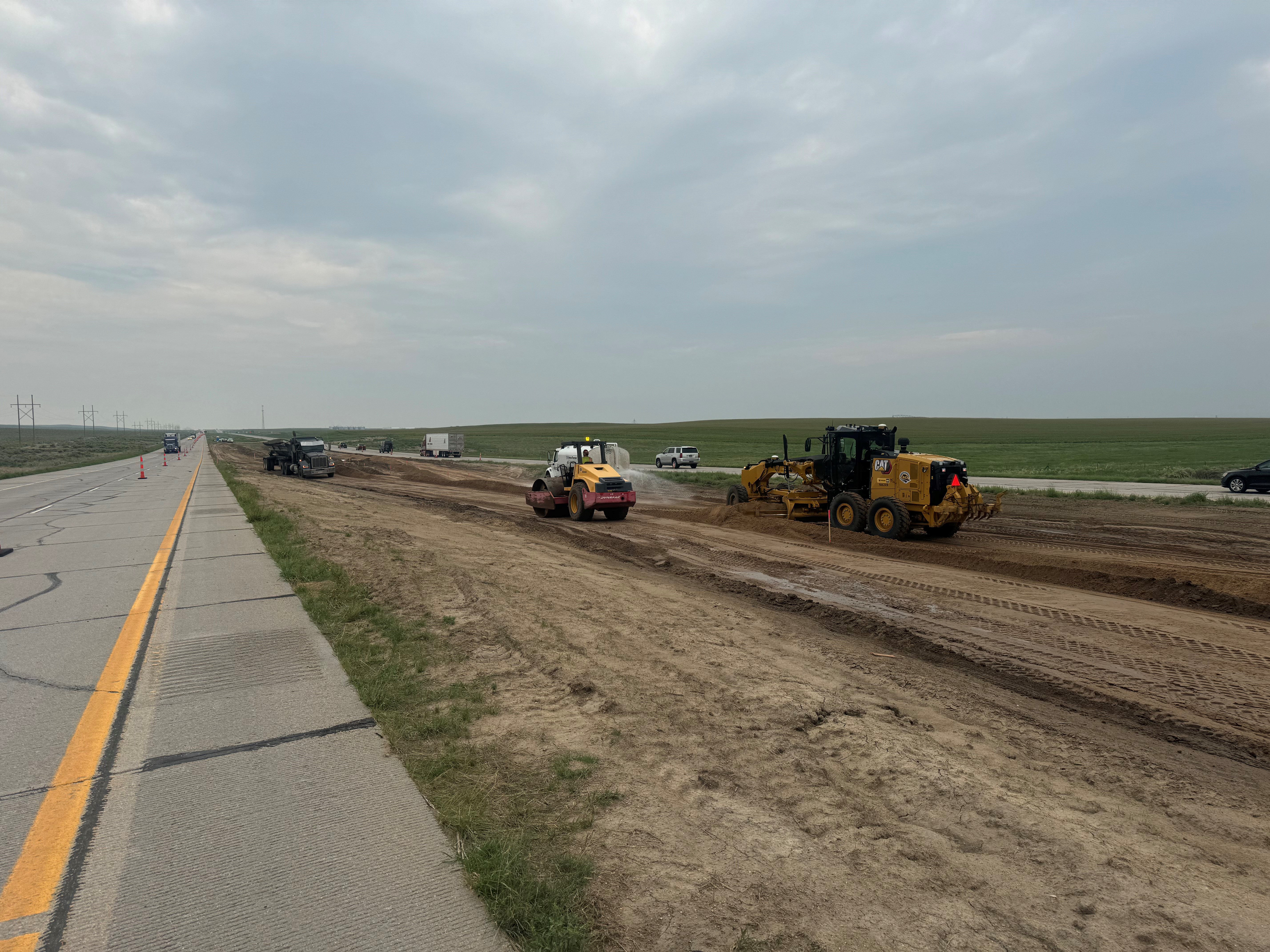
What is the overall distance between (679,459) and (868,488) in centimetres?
2991

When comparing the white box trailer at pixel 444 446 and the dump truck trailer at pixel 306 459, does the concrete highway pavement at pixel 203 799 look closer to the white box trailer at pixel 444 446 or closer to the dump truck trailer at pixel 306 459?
the dump truck trailer at pixel 306 459

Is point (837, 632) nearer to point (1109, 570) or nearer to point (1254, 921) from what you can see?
point (1254, 921)

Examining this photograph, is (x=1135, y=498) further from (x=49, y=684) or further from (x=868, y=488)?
(x=49, y=684)

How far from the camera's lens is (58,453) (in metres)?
84.7

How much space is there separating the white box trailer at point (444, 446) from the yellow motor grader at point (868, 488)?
5545 cm

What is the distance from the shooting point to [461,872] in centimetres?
311

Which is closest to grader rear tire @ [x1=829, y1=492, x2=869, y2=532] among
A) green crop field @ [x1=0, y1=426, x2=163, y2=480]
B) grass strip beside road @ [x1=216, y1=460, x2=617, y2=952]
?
grass strip beside road @ [x1=216, y1=460, x2=617, y2=952]

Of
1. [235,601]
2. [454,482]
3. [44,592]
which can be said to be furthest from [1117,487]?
[44,592]

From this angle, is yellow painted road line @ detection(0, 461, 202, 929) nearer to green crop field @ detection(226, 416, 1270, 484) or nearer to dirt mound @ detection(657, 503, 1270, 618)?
dirt mound @ detection(657, 503, 1270, 618)

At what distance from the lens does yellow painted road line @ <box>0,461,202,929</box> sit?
114 inches

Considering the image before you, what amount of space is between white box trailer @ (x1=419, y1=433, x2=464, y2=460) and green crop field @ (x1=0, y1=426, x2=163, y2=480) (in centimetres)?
2840

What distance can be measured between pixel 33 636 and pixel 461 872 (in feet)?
21.5

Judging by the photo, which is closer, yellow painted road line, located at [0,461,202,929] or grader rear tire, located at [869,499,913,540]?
yellow painted road line, located at [0,461,202,929]

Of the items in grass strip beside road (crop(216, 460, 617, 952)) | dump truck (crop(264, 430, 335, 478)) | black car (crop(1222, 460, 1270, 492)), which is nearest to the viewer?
grass strip beside road (crop(216, 460, 617, 952))
